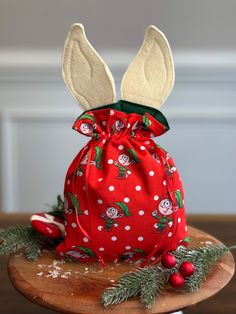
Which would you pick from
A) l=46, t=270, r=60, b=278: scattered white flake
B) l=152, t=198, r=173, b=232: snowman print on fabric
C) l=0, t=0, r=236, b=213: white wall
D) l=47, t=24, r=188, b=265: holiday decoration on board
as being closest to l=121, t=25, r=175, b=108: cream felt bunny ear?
l=47, t=24, r=188, b=265: holiday decoration on board

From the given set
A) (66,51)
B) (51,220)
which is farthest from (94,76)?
(51,220)

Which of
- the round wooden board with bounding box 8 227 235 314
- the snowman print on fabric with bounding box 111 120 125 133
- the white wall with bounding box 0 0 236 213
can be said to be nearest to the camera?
the round wooden board with bounding box 8 227 235 314

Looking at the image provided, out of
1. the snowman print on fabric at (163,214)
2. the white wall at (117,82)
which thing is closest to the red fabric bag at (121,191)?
the snowman print on fabric at (163,214)

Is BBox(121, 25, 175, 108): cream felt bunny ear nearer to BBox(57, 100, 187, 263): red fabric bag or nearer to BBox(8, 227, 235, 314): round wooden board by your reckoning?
BBox(57, 100, 187, 263): red fabric bag

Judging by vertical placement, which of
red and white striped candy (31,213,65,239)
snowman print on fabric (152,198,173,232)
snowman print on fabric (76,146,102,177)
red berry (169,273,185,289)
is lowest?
red berry (169,273,185,289)

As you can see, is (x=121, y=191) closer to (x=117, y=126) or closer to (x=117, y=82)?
(x=117, y=126)

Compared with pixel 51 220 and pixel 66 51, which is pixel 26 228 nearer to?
pixel 51 220

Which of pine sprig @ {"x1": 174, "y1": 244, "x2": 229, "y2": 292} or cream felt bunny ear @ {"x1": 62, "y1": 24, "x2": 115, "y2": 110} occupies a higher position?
cream felt bunny ear @ {"x1": 62, "y1": 24, "x2": 115, "y2": 110}

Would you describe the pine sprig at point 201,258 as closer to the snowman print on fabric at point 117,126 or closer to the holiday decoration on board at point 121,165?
the holiday decoration on board at point 121,165
